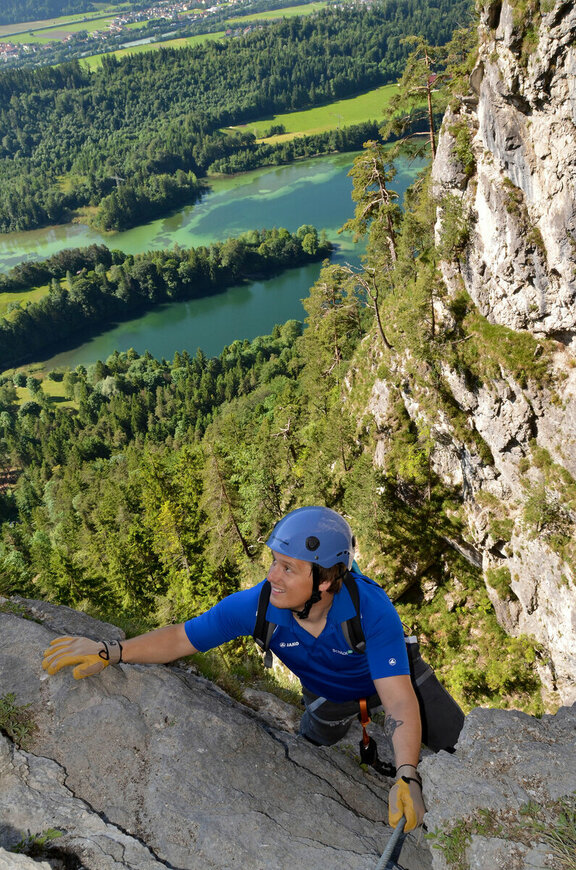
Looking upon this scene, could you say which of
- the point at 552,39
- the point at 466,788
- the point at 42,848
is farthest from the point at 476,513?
the point at 42,848

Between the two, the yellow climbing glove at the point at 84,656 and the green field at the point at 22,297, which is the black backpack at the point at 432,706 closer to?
the yellow climbing glove at the point at 84,656

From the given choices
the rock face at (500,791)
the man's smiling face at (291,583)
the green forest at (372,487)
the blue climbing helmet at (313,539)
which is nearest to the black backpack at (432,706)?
the rock face at (500,791)

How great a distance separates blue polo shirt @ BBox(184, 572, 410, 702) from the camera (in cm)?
486

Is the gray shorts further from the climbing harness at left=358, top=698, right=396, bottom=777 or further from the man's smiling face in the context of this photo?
the man's smiling face

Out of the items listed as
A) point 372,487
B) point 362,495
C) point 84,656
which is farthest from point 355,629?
point 362,495

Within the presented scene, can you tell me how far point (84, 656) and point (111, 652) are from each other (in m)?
0.34

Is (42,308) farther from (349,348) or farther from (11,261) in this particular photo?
(349,348)

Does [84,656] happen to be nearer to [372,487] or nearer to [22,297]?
[372,487]

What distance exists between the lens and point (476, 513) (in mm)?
24125

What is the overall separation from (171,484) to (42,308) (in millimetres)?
109820

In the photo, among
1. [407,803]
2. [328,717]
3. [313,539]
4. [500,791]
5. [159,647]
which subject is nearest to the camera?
[407,803]

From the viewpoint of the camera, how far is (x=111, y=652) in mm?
5703

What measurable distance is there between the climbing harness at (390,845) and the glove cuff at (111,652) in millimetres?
3024

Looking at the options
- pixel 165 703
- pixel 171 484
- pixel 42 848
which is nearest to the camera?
pixel 42 848
